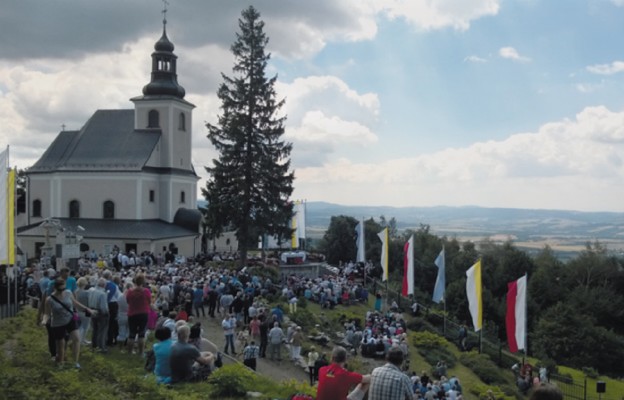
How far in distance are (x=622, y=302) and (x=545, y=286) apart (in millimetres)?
7580

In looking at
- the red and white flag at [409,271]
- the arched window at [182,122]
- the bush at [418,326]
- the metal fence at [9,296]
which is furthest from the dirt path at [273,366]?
the arched window at [182,122]

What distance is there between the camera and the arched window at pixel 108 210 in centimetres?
5044

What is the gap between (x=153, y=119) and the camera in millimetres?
53031

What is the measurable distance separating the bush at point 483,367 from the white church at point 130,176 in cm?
2790

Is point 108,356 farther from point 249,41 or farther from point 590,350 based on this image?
point 590,350

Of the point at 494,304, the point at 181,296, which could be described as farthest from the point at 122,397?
the point at 494,304

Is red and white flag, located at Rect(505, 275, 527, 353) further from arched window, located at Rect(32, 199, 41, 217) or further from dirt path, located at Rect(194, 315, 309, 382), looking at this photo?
arched window, located at Rect(32, 199, 41, 217)

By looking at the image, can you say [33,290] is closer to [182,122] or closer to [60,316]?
[60,316]

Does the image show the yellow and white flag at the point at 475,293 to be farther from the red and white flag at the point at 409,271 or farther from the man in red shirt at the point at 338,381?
the man in red shirt at the point at 338,381

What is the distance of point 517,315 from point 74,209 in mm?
40082

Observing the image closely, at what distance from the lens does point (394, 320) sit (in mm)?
27625

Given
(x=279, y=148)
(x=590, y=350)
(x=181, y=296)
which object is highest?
(x=279, y=148)

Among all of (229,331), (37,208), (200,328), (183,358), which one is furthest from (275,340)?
(37,208)

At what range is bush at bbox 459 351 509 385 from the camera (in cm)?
2508
